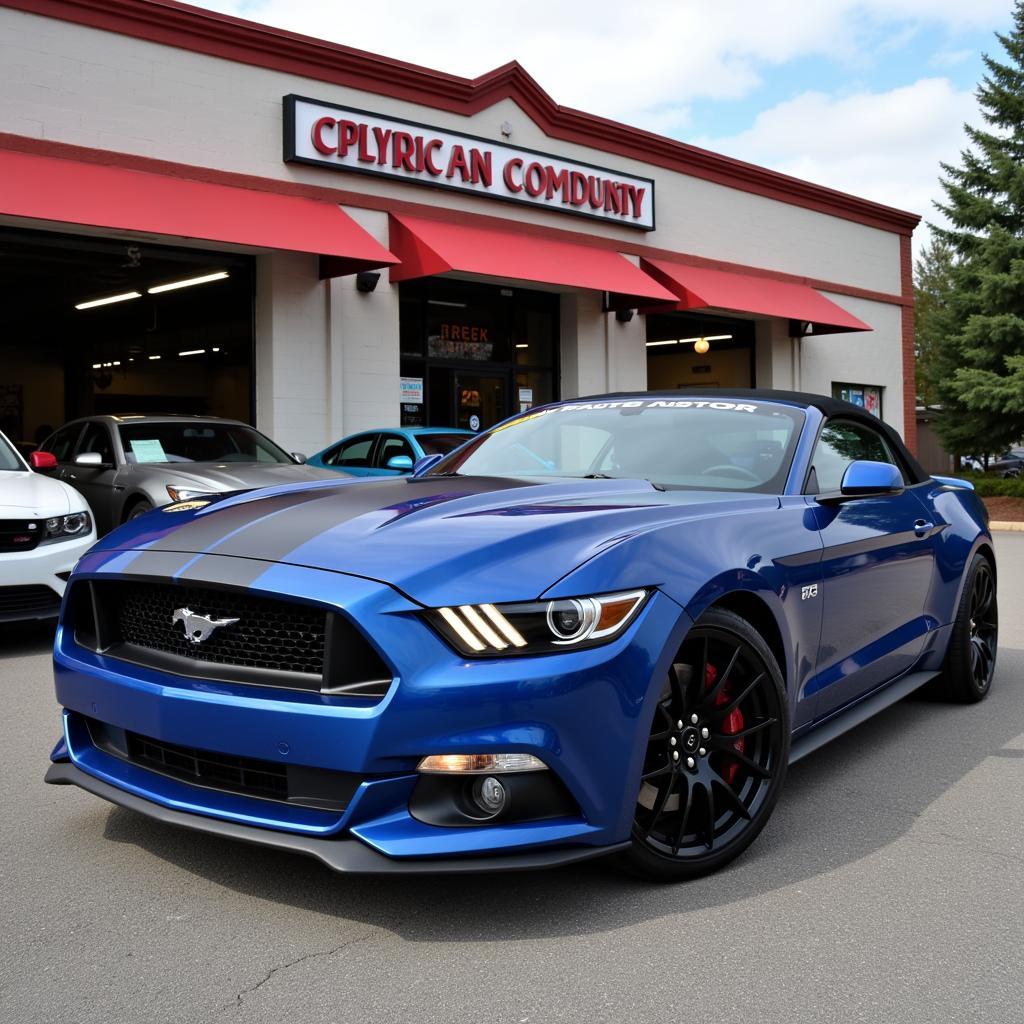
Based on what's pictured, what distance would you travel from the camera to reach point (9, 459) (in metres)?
7.98

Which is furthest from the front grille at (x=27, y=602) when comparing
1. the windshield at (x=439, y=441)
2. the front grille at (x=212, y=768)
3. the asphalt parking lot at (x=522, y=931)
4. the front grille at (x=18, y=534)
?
the windshield at (x=439, y=441)

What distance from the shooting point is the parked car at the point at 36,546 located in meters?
6.68

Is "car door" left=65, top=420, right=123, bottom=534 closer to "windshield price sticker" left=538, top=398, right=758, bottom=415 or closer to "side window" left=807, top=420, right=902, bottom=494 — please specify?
"windshield price sticker" left=538, top=398, right=758, bottom=415

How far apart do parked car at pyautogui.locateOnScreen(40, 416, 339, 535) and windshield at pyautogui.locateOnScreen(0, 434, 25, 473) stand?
4.10ft

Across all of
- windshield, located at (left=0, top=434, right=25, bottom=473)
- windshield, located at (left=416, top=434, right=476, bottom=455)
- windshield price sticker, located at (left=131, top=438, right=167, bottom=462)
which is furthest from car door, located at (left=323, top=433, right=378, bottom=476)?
windshield, located at (left=0, top=434, right=25, bottom=473)

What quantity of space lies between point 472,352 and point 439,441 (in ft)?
19.2

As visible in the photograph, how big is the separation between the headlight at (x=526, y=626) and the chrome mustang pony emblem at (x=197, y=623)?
0.62 meters

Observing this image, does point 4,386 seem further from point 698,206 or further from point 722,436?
point 722,436

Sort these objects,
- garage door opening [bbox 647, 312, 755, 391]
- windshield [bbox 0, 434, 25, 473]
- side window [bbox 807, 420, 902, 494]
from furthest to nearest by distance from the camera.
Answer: garage door opening [bbox 647, 312, 755, 391] → windshield [bbox 0, 434, 25, 473] → side window [bbox 807, 420, 902, 494]

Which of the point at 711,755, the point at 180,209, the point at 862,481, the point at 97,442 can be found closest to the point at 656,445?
the point at 862,481

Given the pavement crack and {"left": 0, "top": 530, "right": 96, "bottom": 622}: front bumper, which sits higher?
{"left": 0, "top": 530, "right": 96, "bottom": 622}: front bumper

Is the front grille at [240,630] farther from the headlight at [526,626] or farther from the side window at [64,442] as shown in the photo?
the side window at [64,442]

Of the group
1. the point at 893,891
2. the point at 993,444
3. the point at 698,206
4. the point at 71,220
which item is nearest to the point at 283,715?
the point at 893,891

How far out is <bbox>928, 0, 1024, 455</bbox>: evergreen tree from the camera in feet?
75.9
